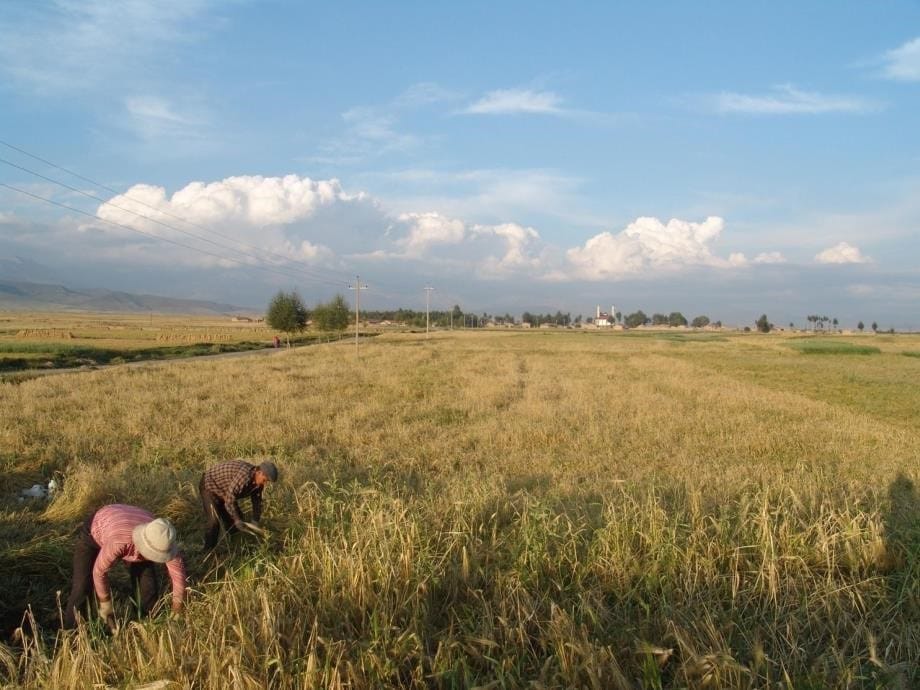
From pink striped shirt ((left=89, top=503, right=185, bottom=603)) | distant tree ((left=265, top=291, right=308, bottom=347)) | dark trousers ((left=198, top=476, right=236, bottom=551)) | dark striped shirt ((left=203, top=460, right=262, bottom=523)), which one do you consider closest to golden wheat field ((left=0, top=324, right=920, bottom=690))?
dark trousers ((left=198, top=476, right=236, bottom=551))

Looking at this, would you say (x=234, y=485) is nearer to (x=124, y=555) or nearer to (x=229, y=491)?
(x=229, y=491)

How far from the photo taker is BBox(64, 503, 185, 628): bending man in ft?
14.7

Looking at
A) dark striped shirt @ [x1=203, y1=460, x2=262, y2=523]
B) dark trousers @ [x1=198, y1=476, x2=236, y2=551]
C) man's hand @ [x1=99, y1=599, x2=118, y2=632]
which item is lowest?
man's hand @ [x1=99, y1=599, x2=118, y2=632]

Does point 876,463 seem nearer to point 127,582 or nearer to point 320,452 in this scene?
point 320,452

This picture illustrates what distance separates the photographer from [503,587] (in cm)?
459

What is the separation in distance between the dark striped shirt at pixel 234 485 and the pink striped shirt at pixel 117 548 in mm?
1212

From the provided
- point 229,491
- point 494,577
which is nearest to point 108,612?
point 229,491

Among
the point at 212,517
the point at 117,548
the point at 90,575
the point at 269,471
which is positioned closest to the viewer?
the point at 117,548

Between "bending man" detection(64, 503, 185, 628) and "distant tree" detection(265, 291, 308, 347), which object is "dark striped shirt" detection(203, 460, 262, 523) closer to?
"bending man" detection(64, 503, 185, 628)

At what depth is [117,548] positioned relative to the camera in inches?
184

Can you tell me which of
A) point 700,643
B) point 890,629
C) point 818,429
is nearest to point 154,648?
point 700,643

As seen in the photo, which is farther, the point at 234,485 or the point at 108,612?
the point at 234,485

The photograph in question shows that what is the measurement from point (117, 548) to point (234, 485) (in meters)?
1.52

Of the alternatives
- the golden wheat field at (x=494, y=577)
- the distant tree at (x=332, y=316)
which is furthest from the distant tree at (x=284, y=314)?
the golden wheat field at (x=494, y=577)
